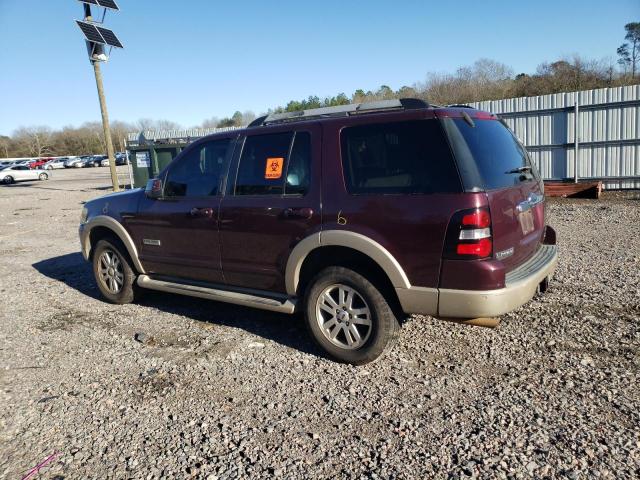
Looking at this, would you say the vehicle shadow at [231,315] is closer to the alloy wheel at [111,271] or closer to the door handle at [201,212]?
the alloy wheel at [111,271]

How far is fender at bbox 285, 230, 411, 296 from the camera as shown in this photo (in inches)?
139

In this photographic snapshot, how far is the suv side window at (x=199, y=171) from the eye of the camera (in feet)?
15.2

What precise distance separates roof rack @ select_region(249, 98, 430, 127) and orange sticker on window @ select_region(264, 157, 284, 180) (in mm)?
427

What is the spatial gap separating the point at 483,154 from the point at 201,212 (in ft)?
8.52

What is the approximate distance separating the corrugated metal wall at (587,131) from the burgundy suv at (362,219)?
10436 mm

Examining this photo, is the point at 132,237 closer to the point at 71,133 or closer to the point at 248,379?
the point at 248,379

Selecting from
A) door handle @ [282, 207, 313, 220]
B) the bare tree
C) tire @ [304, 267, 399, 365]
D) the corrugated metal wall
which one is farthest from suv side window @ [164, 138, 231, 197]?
the bare tree

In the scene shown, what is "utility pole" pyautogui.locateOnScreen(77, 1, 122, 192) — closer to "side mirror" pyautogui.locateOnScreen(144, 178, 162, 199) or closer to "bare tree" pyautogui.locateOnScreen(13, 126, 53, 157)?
"side mirror" pyautogui.locateOnScreen(144, 178, 162, 199)

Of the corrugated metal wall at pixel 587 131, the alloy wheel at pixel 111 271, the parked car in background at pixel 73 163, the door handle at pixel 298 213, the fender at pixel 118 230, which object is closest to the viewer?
the door handle at pixel 298 213

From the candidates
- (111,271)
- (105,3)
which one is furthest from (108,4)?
(111,271)

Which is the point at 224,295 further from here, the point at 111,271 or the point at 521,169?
the point at 521,169

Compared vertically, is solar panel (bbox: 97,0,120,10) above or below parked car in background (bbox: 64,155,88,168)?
above

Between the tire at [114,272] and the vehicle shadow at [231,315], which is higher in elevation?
the tire at [114,272]

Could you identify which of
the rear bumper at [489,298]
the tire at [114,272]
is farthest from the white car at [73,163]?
the rear bumper at [489,298]
